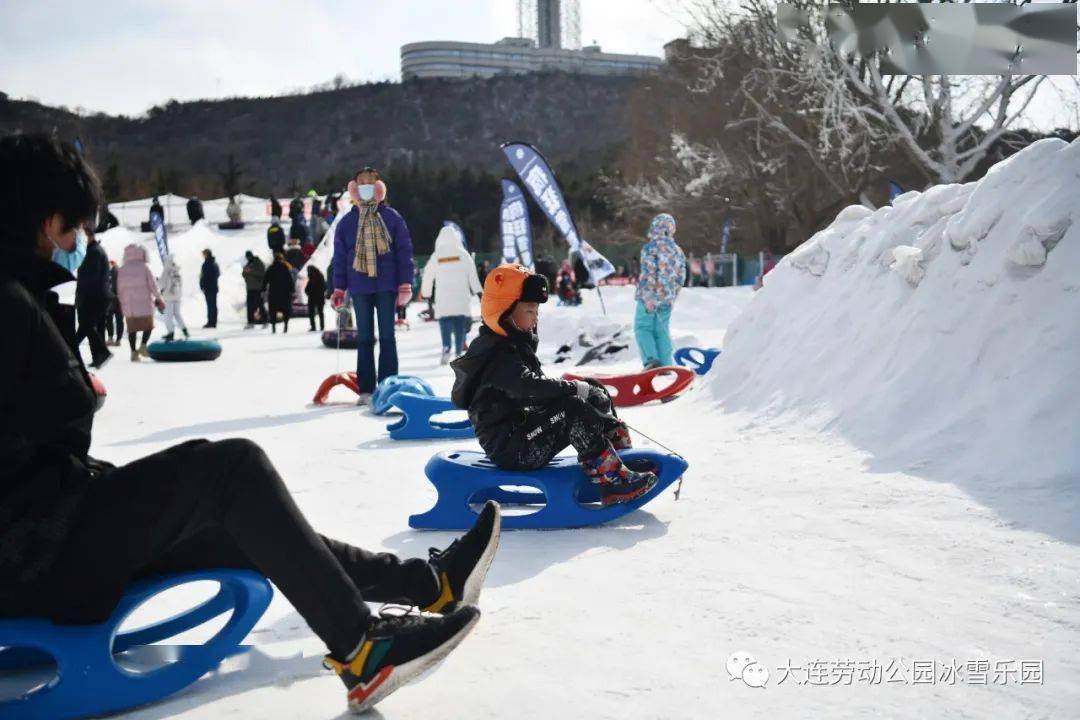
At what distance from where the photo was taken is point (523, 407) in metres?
3.71

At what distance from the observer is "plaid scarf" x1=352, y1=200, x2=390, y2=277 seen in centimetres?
752

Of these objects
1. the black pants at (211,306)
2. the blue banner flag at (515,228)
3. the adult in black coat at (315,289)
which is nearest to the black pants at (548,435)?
the blue banner flag at (515,228)

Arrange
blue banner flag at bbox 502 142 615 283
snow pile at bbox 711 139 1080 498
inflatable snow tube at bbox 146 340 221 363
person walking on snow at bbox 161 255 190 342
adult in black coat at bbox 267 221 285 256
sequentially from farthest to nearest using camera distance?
adult in black coat at bbox 267 221 285 256 < person walking on snow at bbox 161 255 190 342 < blue banner flag at bbox 502 142 615 283 < inflatable snow tube at bbox 146 340 221 363 < snow pile at bbox 711 139 1080 498

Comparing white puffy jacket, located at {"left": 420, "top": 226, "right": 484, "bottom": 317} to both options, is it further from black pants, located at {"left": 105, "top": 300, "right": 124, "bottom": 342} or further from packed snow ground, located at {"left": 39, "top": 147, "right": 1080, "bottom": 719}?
black pants, located at {"left": 105, "top": 300, "right": 124, "bottom": 342}

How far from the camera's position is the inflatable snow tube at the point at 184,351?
1231 cm

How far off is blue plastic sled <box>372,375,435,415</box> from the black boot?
4418mm

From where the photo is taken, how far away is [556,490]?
3699 millimetres

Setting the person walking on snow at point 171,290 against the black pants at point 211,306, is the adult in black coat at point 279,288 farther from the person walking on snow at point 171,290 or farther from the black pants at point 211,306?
the person walking on snow at point 171,290

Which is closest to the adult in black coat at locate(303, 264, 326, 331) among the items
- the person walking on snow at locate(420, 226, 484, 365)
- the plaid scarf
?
the person walking on snow at locate(420, 226, 484, 365)

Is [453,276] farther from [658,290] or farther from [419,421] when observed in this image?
[419,421]

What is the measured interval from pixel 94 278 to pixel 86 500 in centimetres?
937

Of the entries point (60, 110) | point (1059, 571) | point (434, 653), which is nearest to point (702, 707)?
point (434, 653)

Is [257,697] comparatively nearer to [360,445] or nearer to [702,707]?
[702,707]

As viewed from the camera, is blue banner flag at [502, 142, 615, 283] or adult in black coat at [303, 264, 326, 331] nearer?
blue banner flag at [502, 142, 615, 283]
